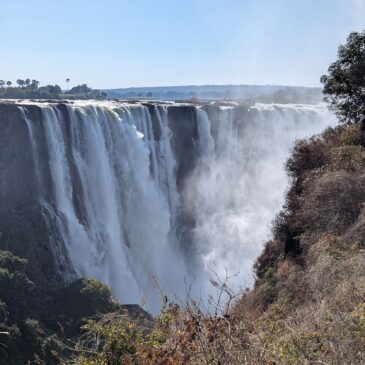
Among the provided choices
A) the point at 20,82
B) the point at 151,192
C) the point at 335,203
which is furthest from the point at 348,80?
the point at 20,82

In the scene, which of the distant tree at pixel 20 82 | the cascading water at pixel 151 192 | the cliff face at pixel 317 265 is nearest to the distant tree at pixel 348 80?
the cliff face at pixel 317 265

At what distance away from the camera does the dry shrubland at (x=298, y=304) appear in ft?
18.4

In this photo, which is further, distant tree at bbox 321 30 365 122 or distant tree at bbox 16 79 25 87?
distant tree at bbox 16 79 25 87

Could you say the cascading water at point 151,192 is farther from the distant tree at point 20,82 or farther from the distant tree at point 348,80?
the distant tree at point 20,82

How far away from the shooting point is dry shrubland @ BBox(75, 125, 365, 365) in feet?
18.4

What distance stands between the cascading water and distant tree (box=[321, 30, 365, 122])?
7241 millimetres

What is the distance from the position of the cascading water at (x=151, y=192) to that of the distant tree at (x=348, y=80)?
23.8 ft

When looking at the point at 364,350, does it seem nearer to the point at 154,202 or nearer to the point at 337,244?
the point at 337,244

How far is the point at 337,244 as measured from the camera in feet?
35.9

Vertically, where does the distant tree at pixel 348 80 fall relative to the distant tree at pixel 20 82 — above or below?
above

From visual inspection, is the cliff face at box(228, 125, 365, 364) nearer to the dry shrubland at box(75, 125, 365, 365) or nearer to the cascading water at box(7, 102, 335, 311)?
the dry shrubland at box(75, 125, 365, 365)

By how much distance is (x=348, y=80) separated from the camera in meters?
19.8

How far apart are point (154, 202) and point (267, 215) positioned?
29.1 feet

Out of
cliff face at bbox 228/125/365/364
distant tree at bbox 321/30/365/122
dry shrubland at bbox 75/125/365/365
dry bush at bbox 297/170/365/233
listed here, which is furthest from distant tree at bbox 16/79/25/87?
dry bush at bbox 297/170/365/233
